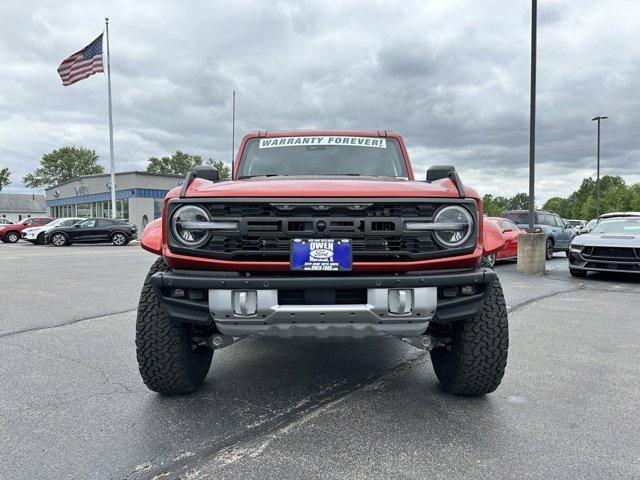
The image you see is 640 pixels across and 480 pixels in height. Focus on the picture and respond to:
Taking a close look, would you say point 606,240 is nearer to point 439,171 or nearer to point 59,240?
point 439,171

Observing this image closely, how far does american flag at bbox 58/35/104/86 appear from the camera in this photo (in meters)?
22.0

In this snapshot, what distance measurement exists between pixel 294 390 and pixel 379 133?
8.15 feet

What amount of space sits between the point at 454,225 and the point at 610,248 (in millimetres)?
8108

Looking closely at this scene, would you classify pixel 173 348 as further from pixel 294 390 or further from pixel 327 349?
pixel 327 349

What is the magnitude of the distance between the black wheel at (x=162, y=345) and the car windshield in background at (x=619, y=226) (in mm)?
9204

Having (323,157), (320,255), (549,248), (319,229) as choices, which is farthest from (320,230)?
(549,248)

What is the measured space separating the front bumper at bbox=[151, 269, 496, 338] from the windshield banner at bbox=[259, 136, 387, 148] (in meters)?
2.04

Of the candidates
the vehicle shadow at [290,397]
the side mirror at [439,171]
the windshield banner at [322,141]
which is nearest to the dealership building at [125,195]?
the windshield banner at [322,141]

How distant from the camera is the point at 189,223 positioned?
8.21ft

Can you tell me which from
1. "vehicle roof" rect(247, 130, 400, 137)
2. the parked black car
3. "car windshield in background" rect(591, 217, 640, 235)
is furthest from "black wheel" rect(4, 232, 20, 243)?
"car windshield in background" rect(591, 217, 640, 235)

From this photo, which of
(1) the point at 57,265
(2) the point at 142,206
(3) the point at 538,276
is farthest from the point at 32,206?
(3) the point at 538,276

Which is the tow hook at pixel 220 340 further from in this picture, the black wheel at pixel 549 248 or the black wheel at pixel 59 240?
the black wheel at pixel 59 240

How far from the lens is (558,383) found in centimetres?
335

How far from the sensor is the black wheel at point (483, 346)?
2.79 meters
